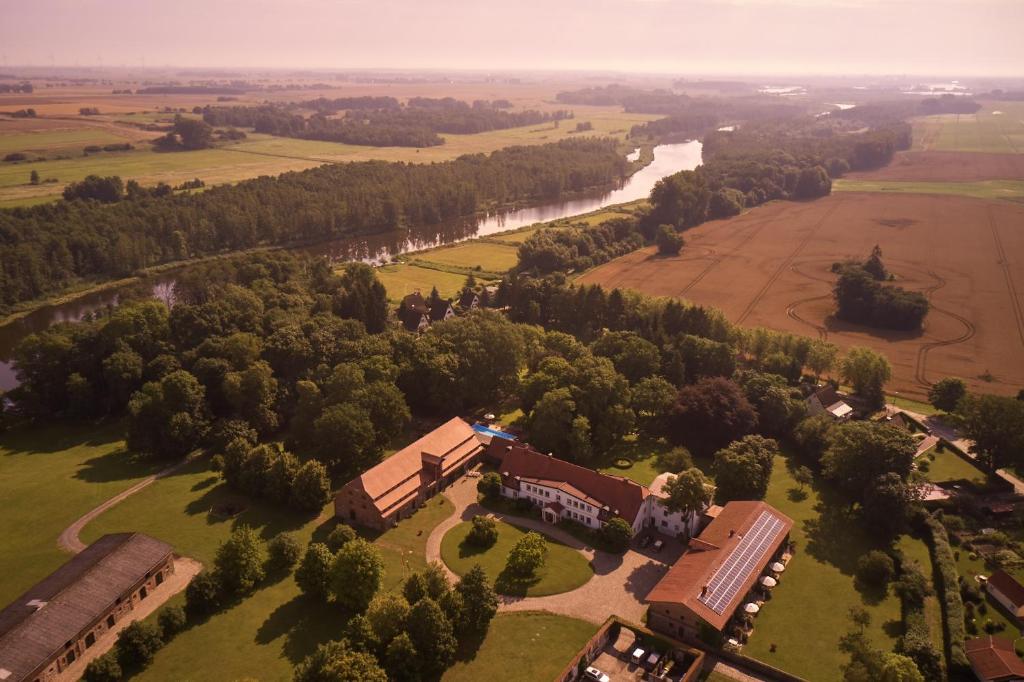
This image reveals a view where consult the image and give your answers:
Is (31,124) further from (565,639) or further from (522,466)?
(565,639)

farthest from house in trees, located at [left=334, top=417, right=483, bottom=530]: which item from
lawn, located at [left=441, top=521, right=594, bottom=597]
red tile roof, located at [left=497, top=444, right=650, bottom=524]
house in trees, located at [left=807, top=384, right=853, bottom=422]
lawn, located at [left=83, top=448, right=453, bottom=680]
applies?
house in trees, located at [left=807, top=384, right=853, bottom=422]

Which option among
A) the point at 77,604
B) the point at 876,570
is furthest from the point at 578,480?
the point at 77,604

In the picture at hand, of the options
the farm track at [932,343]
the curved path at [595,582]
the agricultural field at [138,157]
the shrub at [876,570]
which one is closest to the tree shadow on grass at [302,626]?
the curved path at [595,582]

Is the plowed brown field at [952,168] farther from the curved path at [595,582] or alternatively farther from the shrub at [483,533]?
the shrub at [483,533]

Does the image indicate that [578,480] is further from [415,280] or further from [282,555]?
[415,280]

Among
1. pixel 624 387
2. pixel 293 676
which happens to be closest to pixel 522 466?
pixel 624 387
